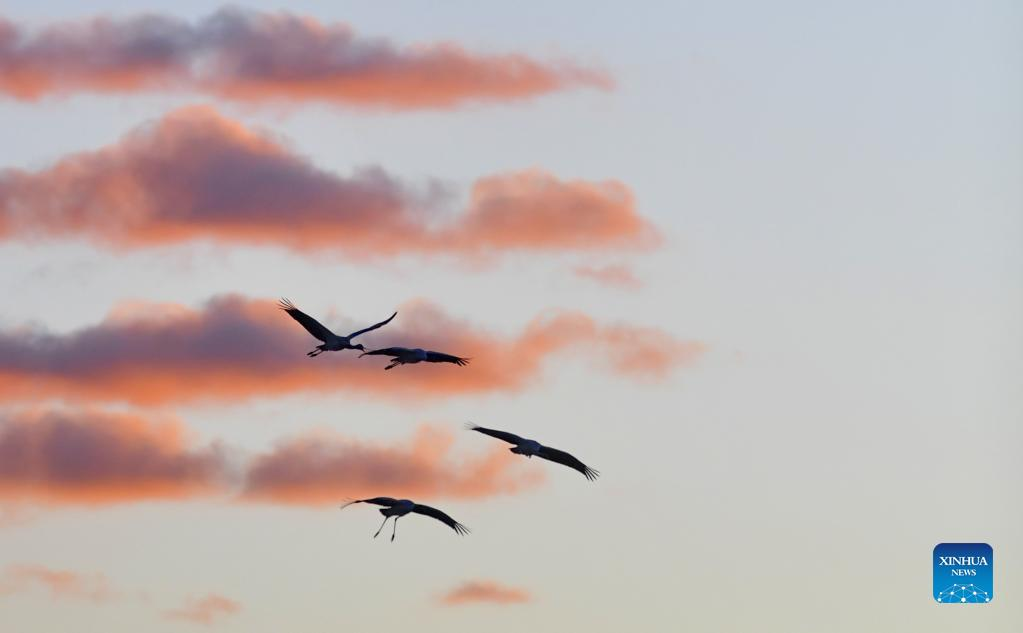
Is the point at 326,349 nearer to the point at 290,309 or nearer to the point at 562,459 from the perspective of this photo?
the point at 290,309

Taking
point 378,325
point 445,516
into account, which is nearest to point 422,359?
point 378,325

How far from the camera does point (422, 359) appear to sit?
540 feet

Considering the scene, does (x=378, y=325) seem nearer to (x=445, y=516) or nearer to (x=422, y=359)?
(x=422, y=359)

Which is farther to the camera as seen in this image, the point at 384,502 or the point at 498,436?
the point at 384,502

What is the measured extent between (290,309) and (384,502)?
18.9m

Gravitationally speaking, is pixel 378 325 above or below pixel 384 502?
above

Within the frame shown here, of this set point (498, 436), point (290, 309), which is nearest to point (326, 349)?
point (290, 309)

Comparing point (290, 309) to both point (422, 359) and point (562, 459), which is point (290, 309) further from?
point (562, 459)

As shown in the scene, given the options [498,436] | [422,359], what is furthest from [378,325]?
[498,436]

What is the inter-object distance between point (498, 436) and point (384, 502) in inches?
734

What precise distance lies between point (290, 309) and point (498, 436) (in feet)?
59.4

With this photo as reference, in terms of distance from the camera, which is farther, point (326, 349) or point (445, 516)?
point (445, 516)

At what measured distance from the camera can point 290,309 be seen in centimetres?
16088

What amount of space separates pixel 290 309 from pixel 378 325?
23.8 ft
